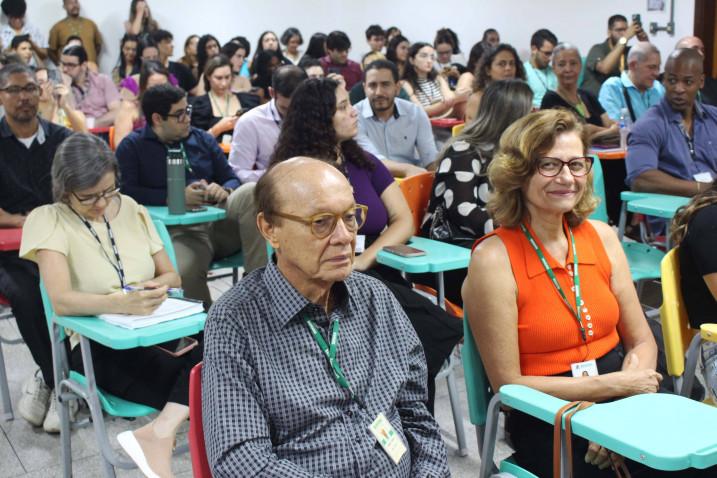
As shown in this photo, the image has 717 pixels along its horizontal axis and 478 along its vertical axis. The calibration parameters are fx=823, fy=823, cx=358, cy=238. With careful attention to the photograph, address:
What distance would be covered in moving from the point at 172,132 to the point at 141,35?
269 inches

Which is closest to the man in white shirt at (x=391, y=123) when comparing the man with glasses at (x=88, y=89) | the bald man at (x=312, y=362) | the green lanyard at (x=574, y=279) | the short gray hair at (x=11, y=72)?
the short gray hair at (x=11, y=72)

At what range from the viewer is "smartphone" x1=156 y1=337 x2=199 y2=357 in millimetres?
2508

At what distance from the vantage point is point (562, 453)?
1543mm

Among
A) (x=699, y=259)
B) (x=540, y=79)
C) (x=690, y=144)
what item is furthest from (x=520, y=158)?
(x=540, y=79)

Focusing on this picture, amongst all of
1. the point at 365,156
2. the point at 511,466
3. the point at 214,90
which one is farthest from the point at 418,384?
the point at 214,90

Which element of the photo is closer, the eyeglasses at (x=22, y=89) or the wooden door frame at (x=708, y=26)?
the eyeglasses at (x=22, y=89)

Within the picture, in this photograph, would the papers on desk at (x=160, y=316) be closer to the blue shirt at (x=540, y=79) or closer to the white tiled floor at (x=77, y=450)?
the white tiled floor at (x=77, y=450)

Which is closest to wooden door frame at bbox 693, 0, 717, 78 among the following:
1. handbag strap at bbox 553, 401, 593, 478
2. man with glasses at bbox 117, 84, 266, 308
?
man with glasses at bbox 117, 84, 266, 308

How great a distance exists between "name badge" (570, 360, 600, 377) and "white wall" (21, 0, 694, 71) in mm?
8205

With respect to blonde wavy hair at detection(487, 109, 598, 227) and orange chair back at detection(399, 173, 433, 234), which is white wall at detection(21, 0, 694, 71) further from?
blonde wavy hair at detection(487, 109, 598, 227)

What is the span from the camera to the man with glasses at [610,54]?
8656 millimetres

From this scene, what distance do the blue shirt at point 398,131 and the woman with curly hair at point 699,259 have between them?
2.53 meters

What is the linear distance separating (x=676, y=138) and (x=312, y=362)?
314 centimetres

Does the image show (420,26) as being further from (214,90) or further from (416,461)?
(416,461)
